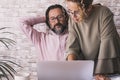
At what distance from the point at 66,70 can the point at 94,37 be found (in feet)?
1.95

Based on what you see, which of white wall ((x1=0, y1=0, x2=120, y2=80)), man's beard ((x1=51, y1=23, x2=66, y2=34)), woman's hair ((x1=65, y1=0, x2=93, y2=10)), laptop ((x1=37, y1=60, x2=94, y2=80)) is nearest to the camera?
laptop ((x1=37, y1=60, x2=94, y2=80))

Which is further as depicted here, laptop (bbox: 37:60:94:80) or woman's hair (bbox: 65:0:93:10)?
woman's hair (bbox: 65:0:93:10)

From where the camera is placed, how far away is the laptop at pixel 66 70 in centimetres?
165

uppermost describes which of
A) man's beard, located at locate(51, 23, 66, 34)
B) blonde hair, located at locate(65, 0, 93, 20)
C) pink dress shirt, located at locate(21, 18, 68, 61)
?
blonde hair, located at locate(65, 0, 93, 20)

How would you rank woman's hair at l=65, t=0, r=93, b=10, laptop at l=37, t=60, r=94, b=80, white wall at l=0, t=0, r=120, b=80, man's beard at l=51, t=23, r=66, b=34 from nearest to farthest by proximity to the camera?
laptop at l=37, t=60, r=94, b=80
woman's hair at l=65, t=0, r=93, b=10
man's beard at l=51, t=23, r=66, b=34
white wall at l=0, t=0, r=120, b=80

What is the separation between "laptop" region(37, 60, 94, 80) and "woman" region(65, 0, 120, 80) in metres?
0.39

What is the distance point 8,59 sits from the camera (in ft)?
9.71

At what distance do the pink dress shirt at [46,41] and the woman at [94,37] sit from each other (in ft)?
1.41

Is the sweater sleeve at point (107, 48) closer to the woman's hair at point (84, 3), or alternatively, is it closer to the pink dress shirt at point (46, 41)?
the woman's hair at point (84, 3)

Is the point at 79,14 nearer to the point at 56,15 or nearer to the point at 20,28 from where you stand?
the point at 56,15

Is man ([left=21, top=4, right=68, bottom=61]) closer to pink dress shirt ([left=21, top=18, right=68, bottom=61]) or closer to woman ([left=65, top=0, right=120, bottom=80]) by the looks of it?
pink dress shirt ([left=21, top=18, right=68, bottom=61])

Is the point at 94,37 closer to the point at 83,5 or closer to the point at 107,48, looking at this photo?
the point at 107,48

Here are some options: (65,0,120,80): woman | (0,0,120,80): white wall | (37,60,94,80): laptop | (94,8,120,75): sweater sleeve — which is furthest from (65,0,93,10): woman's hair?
(0,0,120,80): white wall

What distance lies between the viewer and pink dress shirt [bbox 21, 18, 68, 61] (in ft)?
8.73
